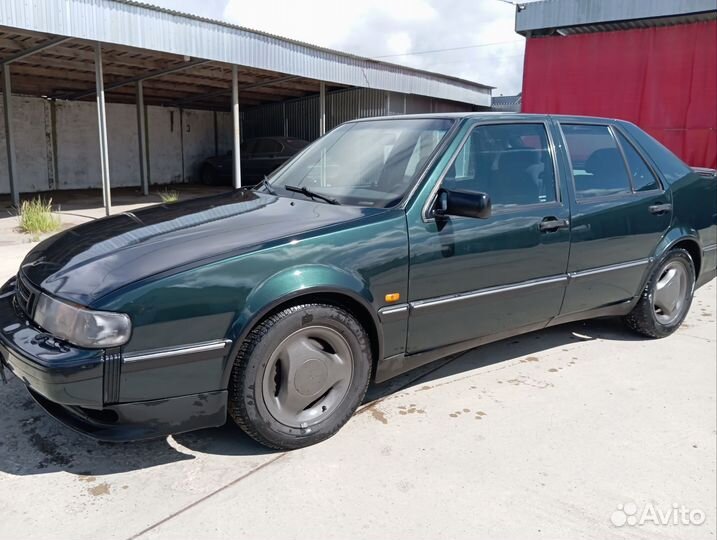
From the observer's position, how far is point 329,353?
288 cm

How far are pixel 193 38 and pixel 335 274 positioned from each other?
369 inches

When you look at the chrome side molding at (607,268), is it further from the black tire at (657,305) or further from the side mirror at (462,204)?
the side mirror at (462,204)

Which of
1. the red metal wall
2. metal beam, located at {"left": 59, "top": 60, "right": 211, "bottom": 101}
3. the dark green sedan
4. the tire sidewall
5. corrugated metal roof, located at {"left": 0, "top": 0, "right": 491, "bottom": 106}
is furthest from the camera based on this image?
the red metal wall

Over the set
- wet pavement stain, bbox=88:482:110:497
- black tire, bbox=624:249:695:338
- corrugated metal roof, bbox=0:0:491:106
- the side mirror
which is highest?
corrugated metal roof, bbox=0:0:491:106

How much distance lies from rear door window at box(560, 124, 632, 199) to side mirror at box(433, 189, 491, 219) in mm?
1169

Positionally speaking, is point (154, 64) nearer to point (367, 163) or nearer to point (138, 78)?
point (138, 78)

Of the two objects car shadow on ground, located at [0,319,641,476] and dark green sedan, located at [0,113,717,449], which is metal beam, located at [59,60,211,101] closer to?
dark green sedan, located at [0,113,717,449]

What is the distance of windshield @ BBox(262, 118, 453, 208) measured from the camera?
3246mm

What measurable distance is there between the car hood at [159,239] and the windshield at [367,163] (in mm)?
184

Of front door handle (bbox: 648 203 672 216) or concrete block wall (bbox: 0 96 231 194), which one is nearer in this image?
front door handle (bbox: 648 203 672 216)

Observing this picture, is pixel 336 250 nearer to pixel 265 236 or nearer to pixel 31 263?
pixel 265 236

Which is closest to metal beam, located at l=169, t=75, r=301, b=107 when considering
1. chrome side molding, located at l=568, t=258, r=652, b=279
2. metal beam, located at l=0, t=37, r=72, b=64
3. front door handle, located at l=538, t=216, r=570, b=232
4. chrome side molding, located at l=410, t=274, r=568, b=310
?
metal beam, located at l=0, t=37, r=72, b=64

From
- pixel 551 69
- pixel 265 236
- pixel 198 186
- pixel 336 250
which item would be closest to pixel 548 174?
pixel 336 250

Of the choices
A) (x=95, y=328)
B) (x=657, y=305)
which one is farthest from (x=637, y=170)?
(x=95, y=328)
